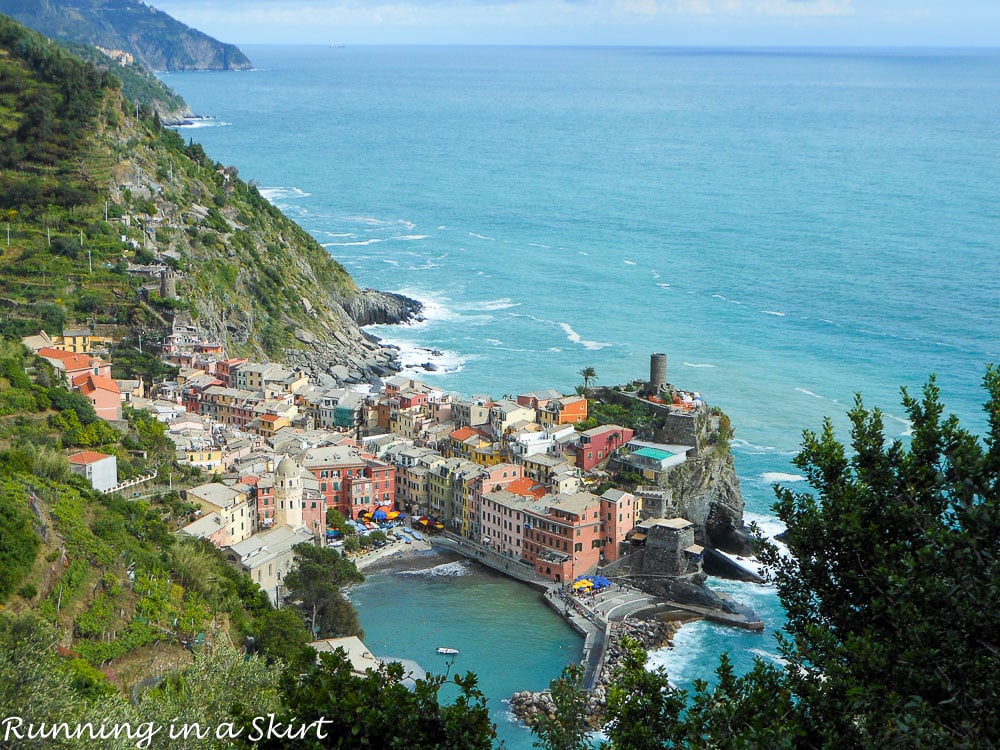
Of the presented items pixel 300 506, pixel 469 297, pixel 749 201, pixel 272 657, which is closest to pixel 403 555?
pixel 300 506

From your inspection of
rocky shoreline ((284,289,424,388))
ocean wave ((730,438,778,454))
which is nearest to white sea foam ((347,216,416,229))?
rocky shoreline ((284,289,424,388))

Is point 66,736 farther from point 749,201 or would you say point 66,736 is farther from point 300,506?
point 749,201

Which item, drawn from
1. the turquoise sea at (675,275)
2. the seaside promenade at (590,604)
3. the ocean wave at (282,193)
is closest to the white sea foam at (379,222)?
the turquoise sea at (675,275)

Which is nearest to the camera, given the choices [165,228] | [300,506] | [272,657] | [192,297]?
[272,657]

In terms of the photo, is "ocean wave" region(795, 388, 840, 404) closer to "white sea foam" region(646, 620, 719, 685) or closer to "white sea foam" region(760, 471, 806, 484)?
"white sea foam" region(760, 471, 806, 484)

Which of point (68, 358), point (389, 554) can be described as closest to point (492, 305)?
point (68, 358)

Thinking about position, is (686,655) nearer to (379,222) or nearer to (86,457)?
(86,457)
